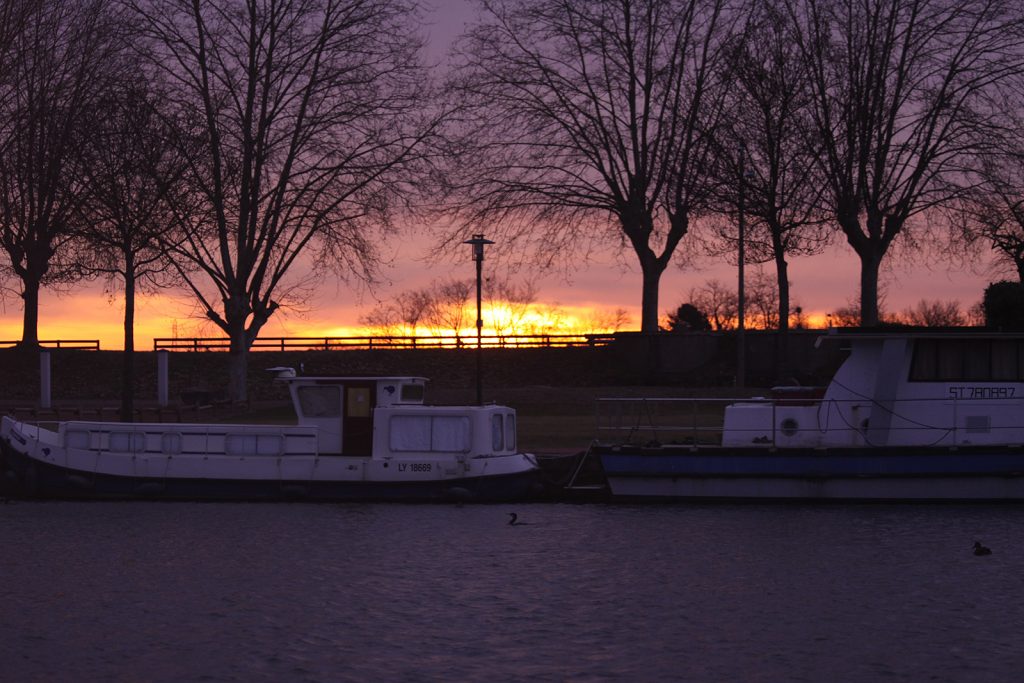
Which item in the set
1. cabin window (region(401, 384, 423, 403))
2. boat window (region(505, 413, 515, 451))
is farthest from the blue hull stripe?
cabin window (region(401, 384, 423, 403))

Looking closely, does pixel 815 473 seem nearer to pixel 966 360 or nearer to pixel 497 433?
pixel 966 360

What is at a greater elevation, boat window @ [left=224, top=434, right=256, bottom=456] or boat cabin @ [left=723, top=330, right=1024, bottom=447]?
boat cabin @ [left=723, top=330, right=1024, bottom=447]

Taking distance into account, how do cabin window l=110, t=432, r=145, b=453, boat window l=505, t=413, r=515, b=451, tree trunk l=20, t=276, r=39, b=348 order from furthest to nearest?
tree trunk l=20, t=276, r=39, b=348 → cabin window l=110, t=432, r=145, b=453 → boat window l=505, t=413, r=515, b=451

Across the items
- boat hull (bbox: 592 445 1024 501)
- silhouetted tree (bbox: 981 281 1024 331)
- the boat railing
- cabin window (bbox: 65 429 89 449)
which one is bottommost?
boat hull (bbox: 592 445 1024 501)

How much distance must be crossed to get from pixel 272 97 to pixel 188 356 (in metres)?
21.7

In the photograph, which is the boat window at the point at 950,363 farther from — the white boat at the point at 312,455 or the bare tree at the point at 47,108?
the bare tree at the point at 47,108

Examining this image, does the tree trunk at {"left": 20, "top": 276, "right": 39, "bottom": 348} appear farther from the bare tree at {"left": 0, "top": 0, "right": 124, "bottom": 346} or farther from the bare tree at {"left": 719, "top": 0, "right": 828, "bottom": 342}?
the bare tree at {"left": 719, "top": 0, "right": 828, "bottom": 342}

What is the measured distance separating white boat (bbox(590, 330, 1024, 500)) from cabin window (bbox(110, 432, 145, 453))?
10.3m

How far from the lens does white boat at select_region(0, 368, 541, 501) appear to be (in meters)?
32.7

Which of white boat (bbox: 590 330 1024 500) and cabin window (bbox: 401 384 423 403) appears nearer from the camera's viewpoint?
white boat (bbox: 590 330 1024 500)

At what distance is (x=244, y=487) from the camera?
33188 mm

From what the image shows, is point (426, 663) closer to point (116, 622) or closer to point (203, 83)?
point (116, 622)

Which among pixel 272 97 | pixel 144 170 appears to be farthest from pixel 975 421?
pixel 272 97

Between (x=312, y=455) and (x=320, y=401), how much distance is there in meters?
1.20
